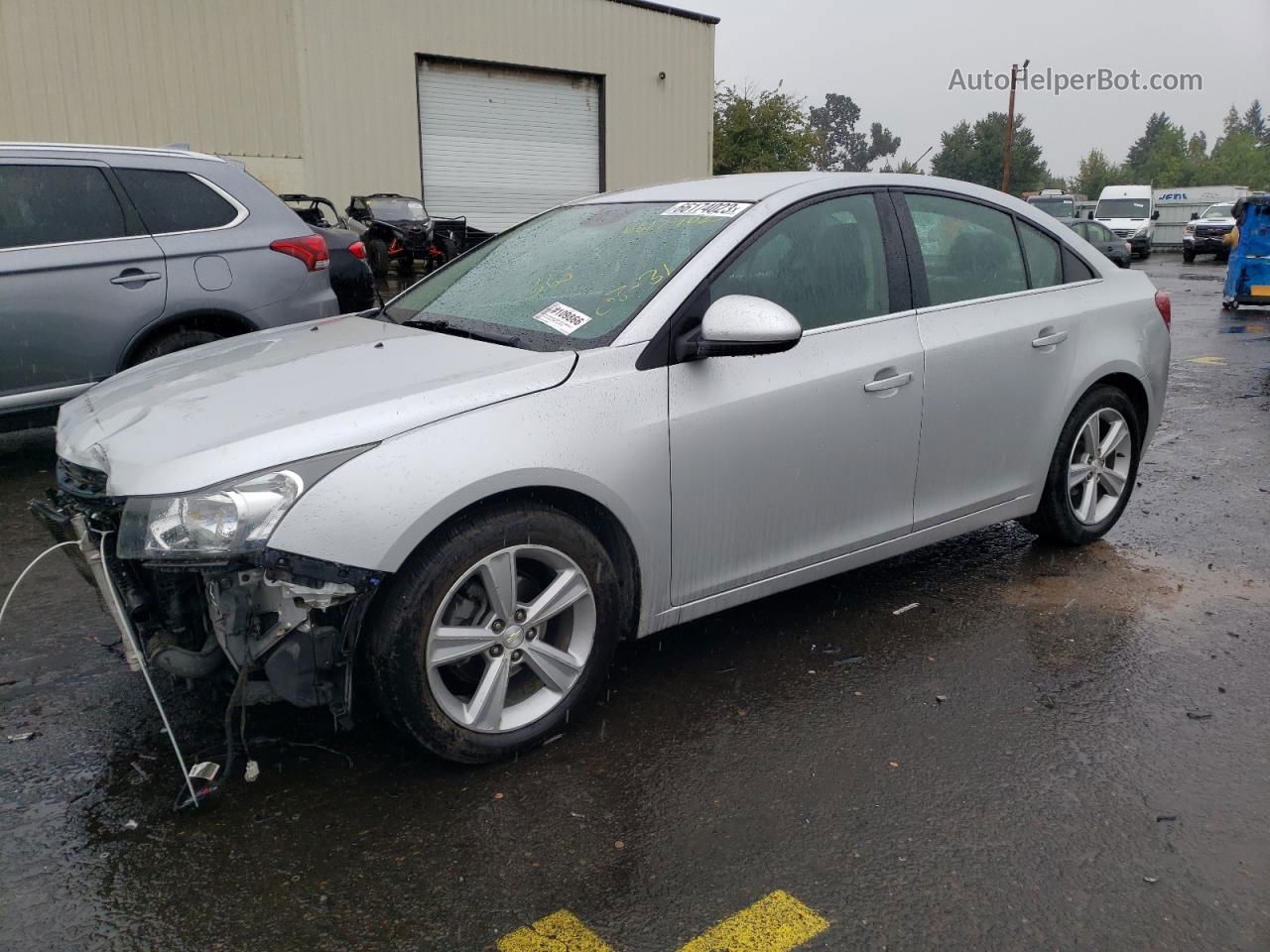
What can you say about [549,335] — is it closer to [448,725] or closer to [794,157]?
[448,725]

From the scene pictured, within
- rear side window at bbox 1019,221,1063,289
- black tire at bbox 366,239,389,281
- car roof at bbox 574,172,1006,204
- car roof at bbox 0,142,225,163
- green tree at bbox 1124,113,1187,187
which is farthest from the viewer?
green tree at bbox 1124,113,1187,187

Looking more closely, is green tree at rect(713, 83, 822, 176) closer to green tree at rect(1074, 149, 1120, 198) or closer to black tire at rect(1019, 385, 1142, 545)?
black tire at rect(1019, 385, 1142, 545)

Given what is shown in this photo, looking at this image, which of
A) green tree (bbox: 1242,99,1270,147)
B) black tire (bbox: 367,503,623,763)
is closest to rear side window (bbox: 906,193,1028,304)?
black tire (bbox: 367,503,623,763)

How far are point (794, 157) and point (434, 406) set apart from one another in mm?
37259

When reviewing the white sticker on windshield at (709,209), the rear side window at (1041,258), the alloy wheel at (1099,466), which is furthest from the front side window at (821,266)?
the alloy wheel at (1099,466)

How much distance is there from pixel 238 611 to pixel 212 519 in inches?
9.5

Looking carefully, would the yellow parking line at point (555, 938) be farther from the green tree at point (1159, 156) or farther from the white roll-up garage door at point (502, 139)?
the green tree at point (1159, 156)

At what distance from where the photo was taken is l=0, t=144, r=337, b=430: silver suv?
5.55 m

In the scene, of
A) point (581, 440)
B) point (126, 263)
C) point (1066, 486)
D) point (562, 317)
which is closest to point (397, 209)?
point (126, 263)

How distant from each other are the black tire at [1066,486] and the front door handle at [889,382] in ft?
3.63

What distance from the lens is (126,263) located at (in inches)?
227

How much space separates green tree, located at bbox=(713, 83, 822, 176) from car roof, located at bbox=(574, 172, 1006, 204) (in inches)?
1316

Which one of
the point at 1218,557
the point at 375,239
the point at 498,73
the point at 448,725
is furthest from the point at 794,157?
the point at 448,725

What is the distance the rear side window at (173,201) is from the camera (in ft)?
19.6
